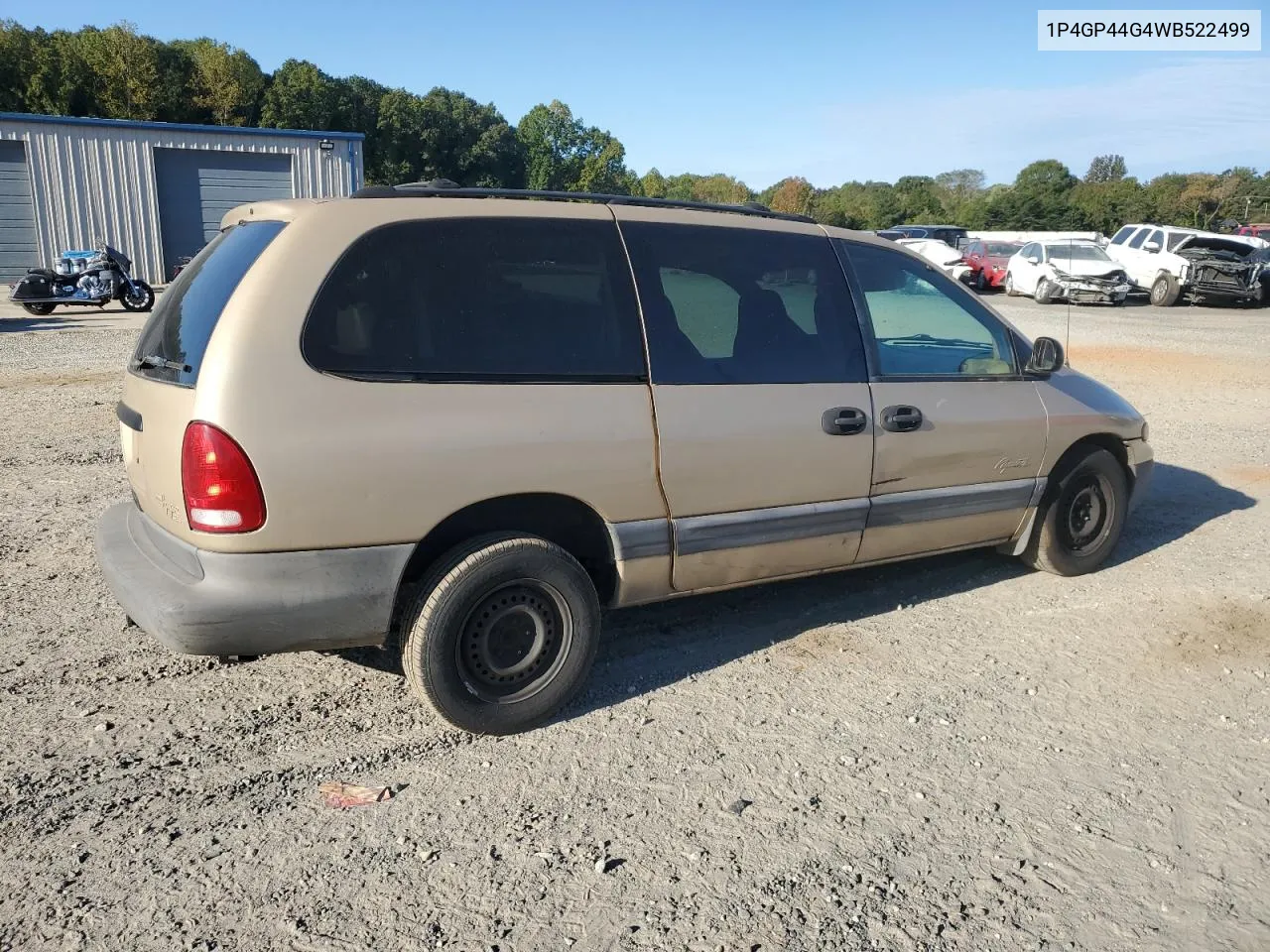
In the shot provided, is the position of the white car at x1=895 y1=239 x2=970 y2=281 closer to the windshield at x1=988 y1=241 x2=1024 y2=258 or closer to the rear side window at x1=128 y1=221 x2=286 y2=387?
the windshield at x1=988 y1=241 x2=1024 y2=258

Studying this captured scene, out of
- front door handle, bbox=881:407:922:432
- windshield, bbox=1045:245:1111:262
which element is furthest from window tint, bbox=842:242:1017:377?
windshield, bbox=1045:245:1111:262

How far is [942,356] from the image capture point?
4.79 metres

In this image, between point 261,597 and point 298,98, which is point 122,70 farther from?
point 261,597

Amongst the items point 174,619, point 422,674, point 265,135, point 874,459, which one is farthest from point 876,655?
point 265,135

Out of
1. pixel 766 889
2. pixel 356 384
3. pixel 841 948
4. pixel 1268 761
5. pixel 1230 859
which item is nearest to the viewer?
pixel 841 948

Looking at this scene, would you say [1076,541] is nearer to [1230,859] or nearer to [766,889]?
[1230,859]

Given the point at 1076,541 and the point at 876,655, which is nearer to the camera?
the point at 876,655

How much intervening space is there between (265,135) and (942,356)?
27301mm

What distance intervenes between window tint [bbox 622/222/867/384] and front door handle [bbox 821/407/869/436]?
149 millimetres

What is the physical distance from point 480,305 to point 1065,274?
2376 centimetres

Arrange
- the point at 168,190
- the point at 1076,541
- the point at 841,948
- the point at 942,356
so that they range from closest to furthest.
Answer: the point at 841,948 < the point at 942,356 < the point at 1076,541 < the point at 168,190

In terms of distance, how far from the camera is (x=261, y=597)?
125 inches

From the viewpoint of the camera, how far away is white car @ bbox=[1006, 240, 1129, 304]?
24203 mm

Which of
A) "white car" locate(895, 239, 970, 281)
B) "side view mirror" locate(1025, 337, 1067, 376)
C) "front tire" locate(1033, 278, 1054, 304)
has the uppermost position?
"side view mirror" locate(1025, 337, 1067, 376)
